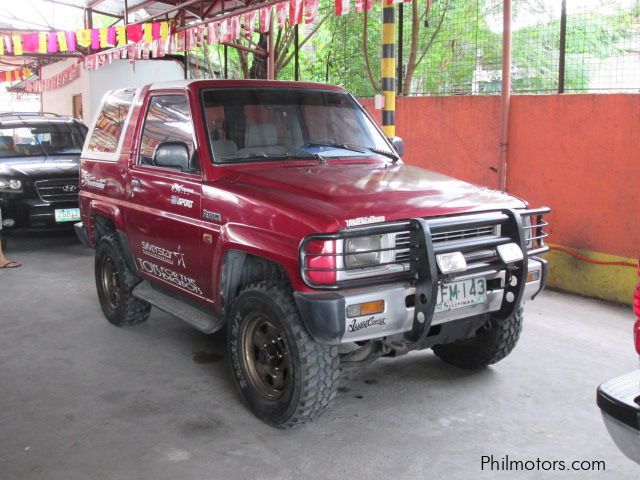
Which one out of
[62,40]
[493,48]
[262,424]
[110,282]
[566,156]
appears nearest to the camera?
[262,424]

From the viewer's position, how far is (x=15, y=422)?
12.5 feet

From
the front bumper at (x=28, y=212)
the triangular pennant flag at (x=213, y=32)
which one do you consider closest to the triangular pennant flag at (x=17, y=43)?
the triangular pennant flag at (x=213, y=32)

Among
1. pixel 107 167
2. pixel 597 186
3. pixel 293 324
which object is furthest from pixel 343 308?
pixel 597 186

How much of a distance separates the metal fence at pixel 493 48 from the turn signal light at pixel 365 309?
445 cm

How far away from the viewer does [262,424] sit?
3785 millimetres

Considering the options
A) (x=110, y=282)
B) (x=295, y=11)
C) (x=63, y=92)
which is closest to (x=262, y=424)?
(x=110, y=282)

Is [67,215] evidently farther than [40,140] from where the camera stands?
No

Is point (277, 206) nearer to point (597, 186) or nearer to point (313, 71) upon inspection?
point (597, 186)

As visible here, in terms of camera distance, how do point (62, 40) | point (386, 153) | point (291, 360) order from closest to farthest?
point (291, 360), point (386, 153), point (62, 40)

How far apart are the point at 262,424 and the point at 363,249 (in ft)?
3.97

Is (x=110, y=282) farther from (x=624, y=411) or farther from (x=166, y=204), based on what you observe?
(x=624, y=411)

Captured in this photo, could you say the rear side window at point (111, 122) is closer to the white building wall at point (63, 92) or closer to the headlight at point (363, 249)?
the headlight at point (363, 249)

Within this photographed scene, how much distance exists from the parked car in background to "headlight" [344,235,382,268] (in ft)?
4.17

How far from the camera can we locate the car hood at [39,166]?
338 inches
